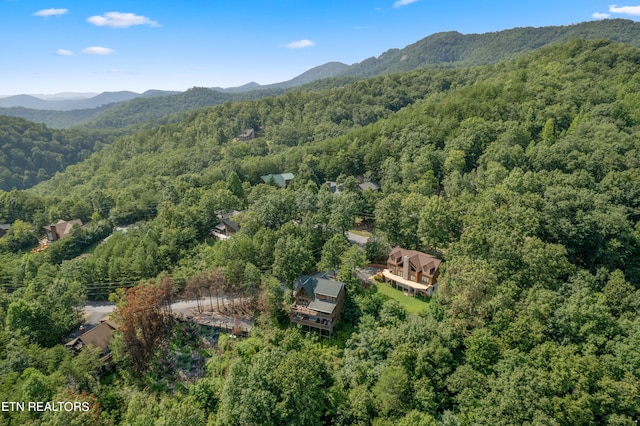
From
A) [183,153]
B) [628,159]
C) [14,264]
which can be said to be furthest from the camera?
[183,153]

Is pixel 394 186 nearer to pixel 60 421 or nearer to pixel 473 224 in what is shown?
pixel 473 224

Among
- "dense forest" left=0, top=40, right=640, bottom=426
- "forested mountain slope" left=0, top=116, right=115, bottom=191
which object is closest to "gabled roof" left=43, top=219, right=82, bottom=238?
"dense forest" left=0, top=40, right=640, bottom=426

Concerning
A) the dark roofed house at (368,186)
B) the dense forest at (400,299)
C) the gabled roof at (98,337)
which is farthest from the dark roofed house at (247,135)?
the gabled roof at (98,337)

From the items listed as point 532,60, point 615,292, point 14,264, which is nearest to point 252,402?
point 615,292

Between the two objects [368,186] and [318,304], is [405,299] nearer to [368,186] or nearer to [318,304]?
[318,304]

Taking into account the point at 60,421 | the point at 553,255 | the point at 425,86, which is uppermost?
the point at 425,86

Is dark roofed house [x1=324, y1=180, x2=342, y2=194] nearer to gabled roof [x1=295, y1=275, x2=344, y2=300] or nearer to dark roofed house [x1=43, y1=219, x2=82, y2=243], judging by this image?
gabled roof [x1=295, y1=275, x2=344, y2=300]

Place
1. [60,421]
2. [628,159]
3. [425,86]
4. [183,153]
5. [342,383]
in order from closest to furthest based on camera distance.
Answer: [60,421] → [342,383] → [628,159] → [183,153] → [425,86]
